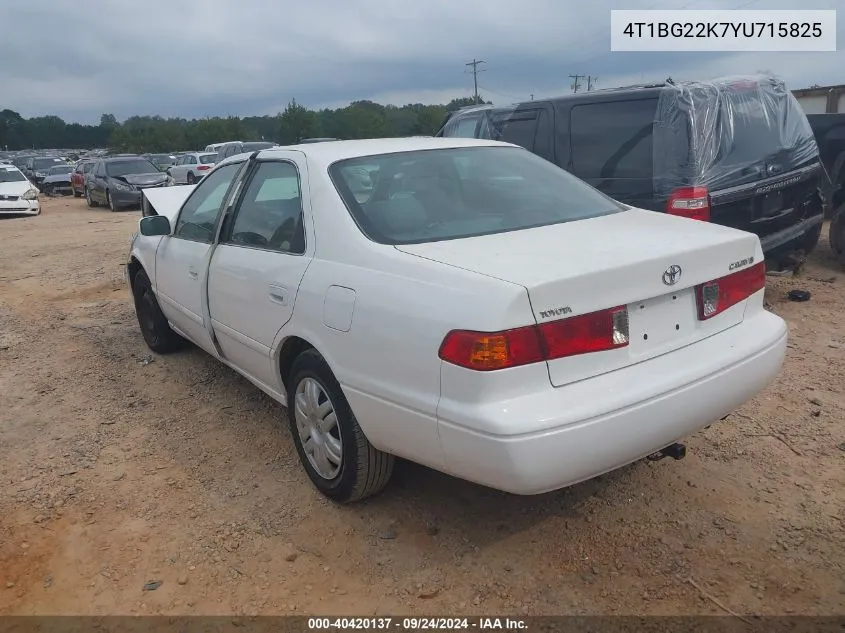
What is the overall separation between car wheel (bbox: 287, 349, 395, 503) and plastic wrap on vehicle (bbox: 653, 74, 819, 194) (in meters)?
3.30

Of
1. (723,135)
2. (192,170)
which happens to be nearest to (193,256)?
(723,135)

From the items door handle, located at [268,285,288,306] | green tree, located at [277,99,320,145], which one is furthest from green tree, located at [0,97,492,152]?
door handle, located at [268,285,288,306]

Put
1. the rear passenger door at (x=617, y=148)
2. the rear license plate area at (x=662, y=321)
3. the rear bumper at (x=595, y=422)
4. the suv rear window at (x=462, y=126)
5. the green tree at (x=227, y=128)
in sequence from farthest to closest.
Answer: the green tree at (x=227, y=128) → the suv rear window at (x=462, y=126) → the rear passenger door at (x=617, y=148) → the rear license plate area at (x=662, y=321) → the rear bumper at (x=595, y=422)

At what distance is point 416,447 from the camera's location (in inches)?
97.7

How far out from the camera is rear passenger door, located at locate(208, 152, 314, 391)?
3.14 metres

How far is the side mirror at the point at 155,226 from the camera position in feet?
14.8

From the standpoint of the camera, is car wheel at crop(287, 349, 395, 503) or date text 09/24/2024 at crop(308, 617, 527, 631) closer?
date text 09/24/2024 at crop(308, 617, 527, 631)

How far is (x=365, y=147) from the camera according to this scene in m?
3.51

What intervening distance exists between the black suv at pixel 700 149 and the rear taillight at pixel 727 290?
2205 millimetres

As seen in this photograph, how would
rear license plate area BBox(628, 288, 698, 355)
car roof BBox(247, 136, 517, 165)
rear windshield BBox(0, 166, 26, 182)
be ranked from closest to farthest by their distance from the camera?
rear license plate area BBox(628, 288, 698, 355) → car roof BBox(247, 136, 517, 165) → rear windshield BBox(0, 166, 26, 182)

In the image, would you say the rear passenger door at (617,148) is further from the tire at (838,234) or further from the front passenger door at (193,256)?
the tire at (838,234)

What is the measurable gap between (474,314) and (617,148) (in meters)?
3.77

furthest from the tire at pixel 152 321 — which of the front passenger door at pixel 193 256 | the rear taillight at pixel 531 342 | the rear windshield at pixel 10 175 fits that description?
the rear windshield at pixel 10 175

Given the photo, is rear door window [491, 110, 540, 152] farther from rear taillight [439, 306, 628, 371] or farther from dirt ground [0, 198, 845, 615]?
rear taillight [439, 306, 628, 371]
